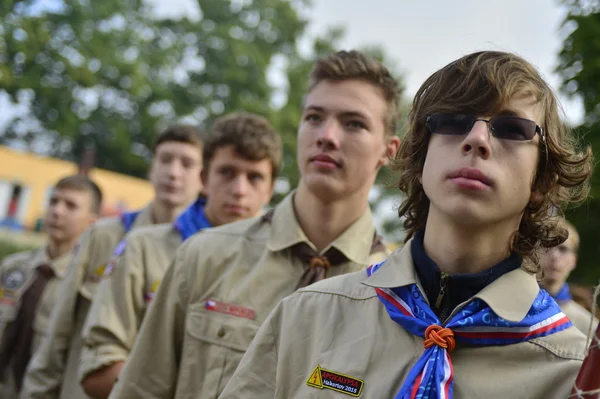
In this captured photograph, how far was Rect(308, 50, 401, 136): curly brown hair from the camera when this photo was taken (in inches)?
135

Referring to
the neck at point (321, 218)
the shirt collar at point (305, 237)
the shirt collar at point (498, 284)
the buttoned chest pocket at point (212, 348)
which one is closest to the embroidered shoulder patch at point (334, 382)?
the shirt collar at point (498, 284)

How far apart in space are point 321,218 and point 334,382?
52.2 inches

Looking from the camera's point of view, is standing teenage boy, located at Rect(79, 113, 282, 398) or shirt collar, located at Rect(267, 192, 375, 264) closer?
shirt collar, located at Rect(267, 192, 375, 264)

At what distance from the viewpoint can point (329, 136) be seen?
3223 millimetres

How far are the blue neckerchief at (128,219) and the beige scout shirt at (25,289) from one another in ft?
2.76

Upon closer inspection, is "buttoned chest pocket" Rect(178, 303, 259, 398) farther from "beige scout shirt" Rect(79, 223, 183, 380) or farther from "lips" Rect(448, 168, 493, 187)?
"lips" Rect(448, 168, 493, 187)

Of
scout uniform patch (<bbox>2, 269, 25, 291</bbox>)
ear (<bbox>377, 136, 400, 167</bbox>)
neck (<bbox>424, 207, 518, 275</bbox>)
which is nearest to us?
neck (<bbox>424, 207, 518, 275</bbox>)

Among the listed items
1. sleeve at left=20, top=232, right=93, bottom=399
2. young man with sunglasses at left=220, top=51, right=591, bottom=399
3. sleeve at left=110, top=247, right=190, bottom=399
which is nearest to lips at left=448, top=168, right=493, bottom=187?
young man with sunglasses at left=220, top=51, right=591, bottom=399

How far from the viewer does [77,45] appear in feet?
99.1

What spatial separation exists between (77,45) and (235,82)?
281 inches

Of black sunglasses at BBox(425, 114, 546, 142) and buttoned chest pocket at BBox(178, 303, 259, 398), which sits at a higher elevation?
black sunglasses at BBox(425, 114, 546, 142)

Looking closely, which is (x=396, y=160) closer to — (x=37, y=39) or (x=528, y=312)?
(x=528, y=312)

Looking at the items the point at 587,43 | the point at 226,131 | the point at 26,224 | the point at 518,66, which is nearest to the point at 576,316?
the point at 226,131

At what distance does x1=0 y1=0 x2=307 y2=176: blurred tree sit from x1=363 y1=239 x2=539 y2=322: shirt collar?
26756mm
